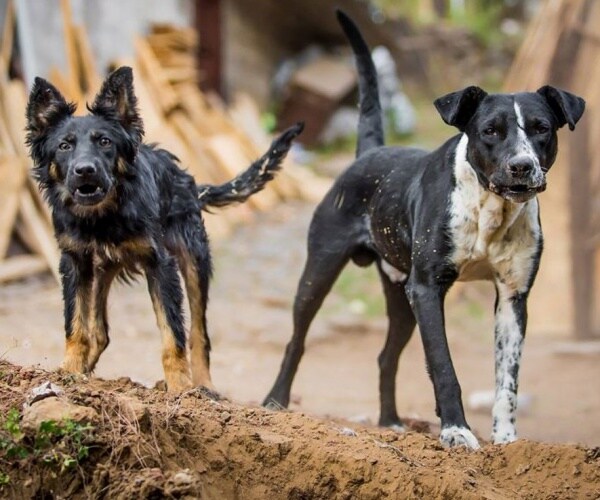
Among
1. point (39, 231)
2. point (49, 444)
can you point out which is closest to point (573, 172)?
point (39, 231)

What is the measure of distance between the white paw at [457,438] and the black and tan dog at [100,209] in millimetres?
1399

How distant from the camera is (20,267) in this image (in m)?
12.2

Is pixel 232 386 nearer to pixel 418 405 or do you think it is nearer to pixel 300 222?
pixel 418 405

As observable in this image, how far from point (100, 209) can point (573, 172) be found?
301 inches

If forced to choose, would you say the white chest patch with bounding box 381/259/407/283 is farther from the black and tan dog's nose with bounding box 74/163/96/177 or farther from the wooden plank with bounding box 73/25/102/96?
the wooden plank with bounding box 73/25/102/96

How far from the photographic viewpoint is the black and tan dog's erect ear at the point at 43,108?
574 centimetres

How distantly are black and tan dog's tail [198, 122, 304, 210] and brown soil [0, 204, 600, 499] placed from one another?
1421 millimetres

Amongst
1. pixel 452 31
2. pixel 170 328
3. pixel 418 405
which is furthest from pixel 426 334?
pixel 452 31

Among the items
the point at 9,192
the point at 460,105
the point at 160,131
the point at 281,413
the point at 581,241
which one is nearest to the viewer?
the point at 281,413

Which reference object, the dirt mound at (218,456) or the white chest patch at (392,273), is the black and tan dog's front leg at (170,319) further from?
the white chest patch at (392,273)

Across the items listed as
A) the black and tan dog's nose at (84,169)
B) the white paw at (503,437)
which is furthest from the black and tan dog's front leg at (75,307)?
the white paw at (503,437)

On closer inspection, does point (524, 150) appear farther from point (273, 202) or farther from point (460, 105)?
point (273, 202)

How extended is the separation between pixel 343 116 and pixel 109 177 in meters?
14.2

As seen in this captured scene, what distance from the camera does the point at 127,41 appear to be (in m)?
16.2
